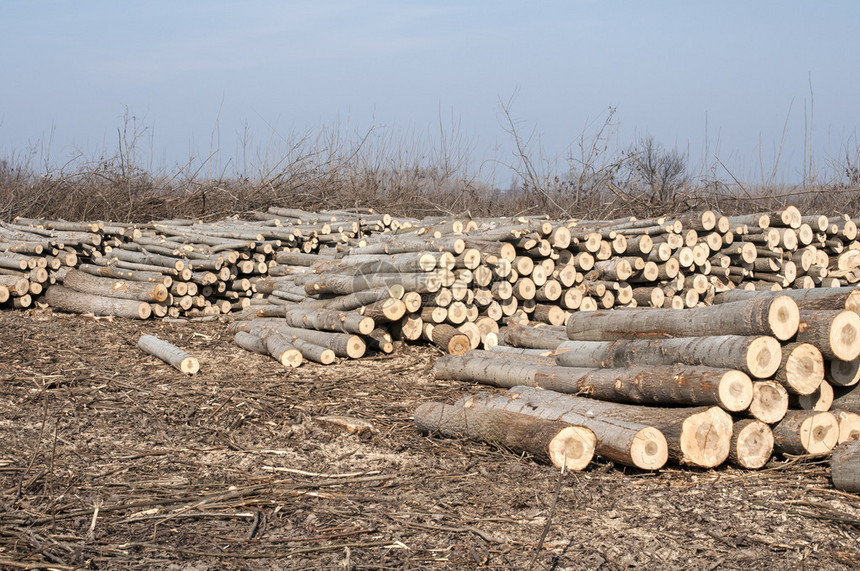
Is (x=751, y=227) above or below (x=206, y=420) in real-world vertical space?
above

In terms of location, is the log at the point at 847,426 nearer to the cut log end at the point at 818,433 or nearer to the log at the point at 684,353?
the cut log end at the point at 818,433

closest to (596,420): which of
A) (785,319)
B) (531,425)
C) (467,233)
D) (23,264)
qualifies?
(531,425)

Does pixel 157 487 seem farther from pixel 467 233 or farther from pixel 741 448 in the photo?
pixel 467 233

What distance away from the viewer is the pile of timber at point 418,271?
8195mm

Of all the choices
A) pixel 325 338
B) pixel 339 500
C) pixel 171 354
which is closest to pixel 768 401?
pixel 339 500

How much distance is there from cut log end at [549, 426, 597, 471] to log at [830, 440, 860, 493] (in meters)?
1.30

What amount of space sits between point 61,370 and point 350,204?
31.9ft

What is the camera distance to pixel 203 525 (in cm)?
379

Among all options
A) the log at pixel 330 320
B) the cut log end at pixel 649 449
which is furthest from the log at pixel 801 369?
the log at pixel 330 320

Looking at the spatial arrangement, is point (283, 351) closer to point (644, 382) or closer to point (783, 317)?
point (644, 382)

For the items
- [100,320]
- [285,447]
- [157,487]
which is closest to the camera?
[157,487]

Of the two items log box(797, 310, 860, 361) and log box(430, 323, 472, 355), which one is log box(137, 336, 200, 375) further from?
log box(797, 310, 860, 361)

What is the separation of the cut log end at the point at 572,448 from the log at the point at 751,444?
847 mm

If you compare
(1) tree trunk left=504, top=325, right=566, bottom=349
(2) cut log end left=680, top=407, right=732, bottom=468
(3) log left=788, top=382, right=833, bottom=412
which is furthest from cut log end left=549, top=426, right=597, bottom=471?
(1) tree trunk left=504, top=325, right=566, bottom=349
